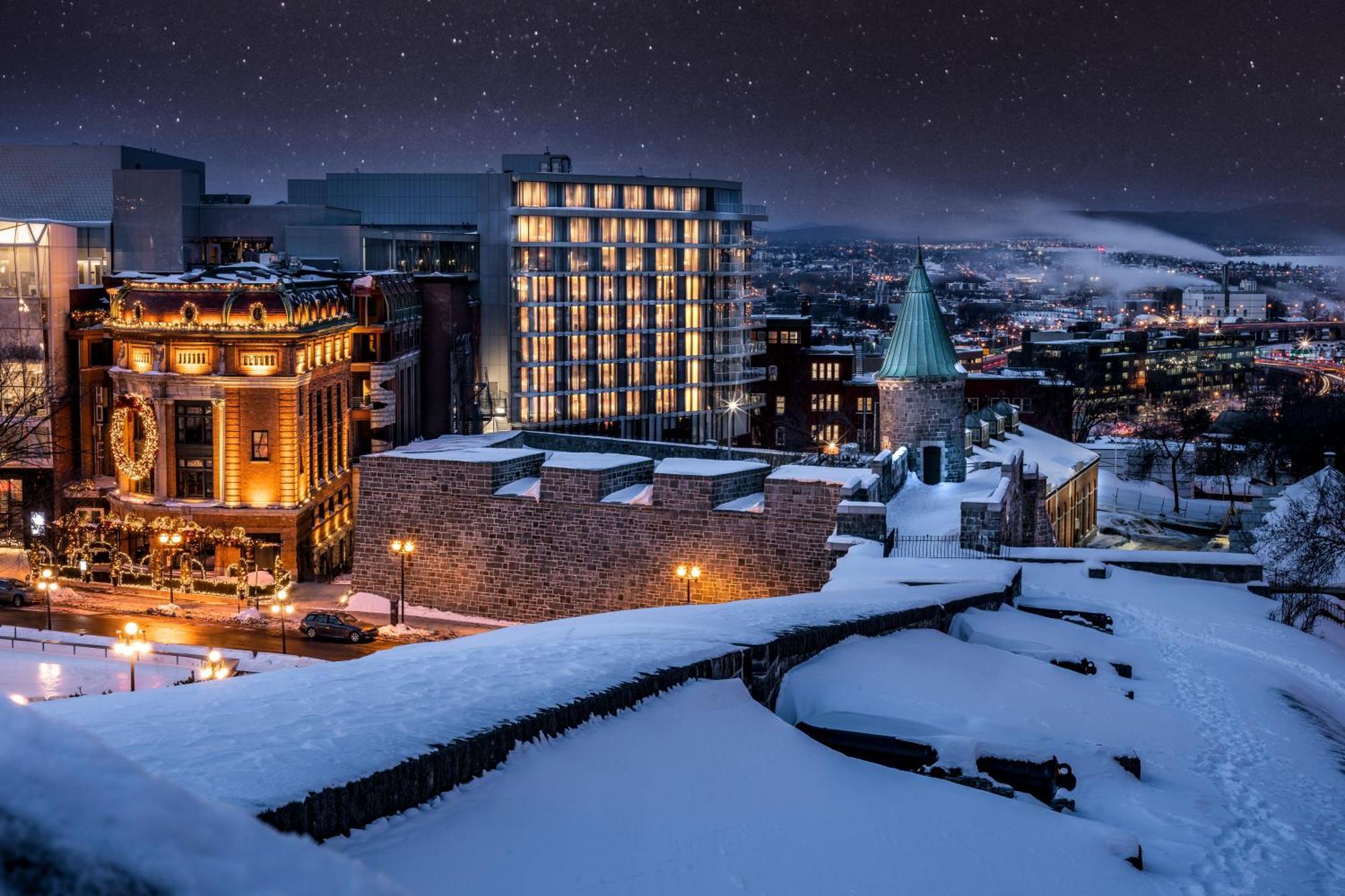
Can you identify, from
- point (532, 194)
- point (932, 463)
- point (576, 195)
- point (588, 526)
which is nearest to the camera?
point (588, 526)

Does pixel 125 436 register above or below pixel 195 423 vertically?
below

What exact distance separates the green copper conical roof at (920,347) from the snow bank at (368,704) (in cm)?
2337

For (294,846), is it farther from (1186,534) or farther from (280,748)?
(1186,534)

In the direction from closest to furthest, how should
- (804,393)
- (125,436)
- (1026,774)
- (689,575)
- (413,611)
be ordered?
(1026,774)
(689,575)
(413,611)
(125,436)
(804,393)

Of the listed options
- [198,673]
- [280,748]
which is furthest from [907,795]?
[198,673]

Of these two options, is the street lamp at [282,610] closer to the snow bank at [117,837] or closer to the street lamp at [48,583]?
the street lamp at [48,583]

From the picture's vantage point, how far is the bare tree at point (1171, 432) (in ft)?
255

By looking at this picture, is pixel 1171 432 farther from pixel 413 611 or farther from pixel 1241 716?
pixel 1241 716

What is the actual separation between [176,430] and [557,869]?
1563 inches

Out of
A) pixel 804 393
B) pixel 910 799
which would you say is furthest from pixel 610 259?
pixel 910 799

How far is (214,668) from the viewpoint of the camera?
29.6 meters

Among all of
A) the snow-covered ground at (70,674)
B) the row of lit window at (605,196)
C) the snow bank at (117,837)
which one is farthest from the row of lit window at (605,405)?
the snow bank at (117,837)

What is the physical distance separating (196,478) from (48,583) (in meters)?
7.54

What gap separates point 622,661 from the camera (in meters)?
12.7
